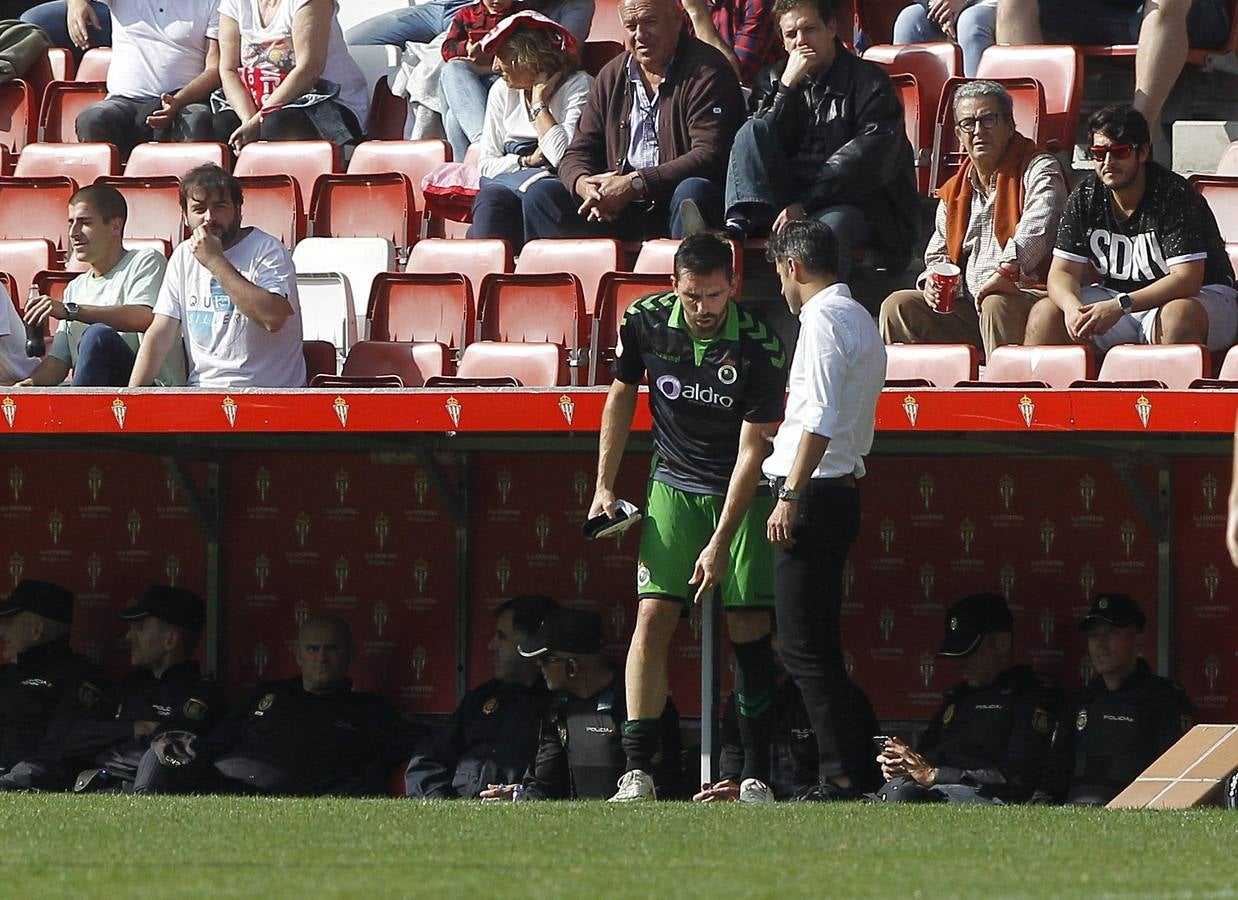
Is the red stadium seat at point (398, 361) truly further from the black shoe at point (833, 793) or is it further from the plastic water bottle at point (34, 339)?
the black shoe at point (833, 793)

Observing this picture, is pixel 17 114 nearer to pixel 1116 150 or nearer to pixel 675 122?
pixel 675 122

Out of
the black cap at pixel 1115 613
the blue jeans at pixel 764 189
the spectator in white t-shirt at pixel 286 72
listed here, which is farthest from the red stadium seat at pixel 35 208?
the black cap at pixel 1115 613

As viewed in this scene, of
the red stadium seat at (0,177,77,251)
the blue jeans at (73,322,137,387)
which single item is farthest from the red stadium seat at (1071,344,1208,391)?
the red stadium seat at (0,177,77,251)

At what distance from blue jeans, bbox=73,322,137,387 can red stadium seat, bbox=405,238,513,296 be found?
1470 millimetres

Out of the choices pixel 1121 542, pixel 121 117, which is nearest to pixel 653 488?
pixel 1121 542

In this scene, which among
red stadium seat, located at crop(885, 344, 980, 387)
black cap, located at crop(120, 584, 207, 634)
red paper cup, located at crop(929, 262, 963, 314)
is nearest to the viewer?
red stadium seat, located at crop(885, 344, 980, 387)

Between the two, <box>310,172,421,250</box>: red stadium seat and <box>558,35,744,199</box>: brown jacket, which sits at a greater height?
<box>558,35,744,199</box>: brown jacket

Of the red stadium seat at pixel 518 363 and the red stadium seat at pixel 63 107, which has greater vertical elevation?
the red stadium seat at pixel 63 107

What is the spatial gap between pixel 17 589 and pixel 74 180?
2.35 m

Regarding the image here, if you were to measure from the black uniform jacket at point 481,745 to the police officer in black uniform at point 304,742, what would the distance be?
0.91ft

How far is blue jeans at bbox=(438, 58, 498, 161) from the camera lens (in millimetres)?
10672

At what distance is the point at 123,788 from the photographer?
26.9 ft

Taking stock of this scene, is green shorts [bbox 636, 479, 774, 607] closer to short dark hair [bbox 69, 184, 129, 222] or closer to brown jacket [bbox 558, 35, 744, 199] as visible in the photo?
brown jacket [bbox 558, 35, 744, 199]

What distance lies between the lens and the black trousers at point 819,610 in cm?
643
